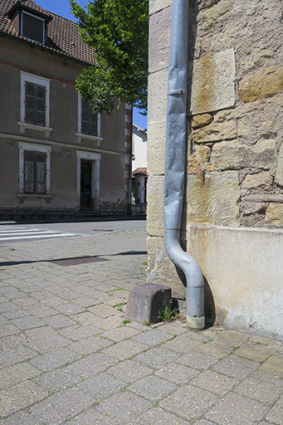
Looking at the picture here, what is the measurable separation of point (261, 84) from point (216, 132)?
1.69 ft

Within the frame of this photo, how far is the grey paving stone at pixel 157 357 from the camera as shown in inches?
91.3

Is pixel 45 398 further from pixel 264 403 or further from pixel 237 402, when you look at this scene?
pixel 264 403

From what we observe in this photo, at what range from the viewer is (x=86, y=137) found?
2083 cm

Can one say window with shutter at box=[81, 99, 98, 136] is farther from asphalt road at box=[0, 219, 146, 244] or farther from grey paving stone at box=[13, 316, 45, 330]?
grey paving stone at box=[13, 316, 45, 330]

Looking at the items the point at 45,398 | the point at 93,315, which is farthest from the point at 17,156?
the point at 45,398

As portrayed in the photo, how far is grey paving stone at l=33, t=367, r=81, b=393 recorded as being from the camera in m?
2.03

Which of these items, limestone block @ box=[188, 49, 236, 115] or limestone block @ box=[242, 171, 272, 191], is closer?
limestone block @ box=[242, 171, 272, 191]

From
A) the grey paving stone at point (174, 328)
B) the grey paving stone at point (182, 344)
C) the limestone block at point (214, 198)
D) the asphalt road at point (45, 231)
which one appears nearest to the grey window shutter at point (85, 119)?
the asphalt road at point (45, 231)

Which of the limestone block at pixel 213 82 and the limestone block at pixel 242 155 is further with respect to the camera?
the limestone block at pixel 213 82

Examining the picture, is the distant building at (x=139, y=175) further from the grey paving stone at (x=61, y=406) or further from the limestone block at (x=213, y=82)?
the grey paving stone at (x=61, y=406)

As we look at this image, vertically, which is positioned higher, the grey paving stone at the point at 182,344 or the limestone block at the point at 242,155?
the limestone block at the point at 242,155

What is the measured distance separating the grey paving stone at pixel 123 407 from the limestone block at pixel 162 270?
1.42m

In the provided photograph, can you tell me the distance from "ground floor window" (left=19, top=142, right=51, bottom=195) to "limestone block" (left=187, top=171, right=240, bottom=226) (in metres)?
16.2

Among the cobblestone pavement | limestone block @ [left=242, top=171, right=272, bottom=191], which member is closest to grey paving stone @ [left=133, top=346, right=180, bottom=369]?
the cobblestone pavement
